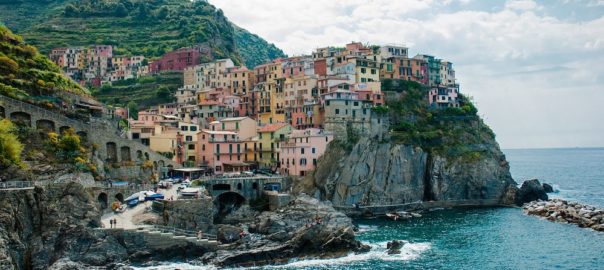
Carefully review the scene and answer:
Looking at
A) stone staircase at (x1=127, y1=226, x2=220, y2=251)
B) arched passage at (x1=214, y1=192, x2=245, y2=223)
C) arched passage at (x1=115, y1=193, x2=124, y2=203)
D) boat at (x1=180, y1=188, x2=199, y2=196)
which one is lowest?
stone staircase at (x1=127, y1=226, x2=220, y2=251)

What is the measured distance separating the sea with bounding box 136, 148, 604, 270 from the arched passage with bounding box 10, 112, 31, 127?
94.9ft

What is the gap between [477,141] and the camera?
111m

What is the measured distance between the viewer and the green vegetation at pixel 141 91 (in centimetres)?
13025

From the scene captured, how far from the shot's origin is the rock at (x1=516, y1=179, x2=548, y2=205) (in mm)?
103125

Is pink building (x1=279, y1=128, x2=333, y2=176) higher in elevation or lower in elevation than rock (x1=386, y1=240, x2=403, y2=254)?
higher

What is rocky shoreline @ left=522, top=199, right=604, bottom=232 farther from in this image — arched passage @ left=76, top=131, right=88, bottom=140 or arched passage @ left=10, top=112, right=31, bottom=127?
arched passage @ left=10, top=112, right=31, bottom=127

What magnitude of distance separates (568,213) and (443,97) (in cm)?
3874

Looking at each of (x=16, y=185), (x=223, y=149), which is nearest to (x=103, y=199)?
(x=16, y=185)

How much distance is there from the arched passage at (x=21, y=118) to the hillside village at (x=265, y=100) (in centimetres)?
1818

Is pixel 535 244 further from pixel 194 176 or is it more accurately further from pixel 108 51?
pixel 108 51

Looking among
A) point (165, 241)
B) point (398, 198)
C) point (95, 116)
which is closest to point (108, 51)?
point (95, 116)

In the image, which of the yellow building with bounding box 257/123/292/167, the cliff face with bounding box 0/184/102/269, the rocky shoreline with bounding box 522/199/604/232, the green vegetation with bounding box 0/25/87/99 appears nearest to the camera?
the cliff face with bounding box 0/184/102/269

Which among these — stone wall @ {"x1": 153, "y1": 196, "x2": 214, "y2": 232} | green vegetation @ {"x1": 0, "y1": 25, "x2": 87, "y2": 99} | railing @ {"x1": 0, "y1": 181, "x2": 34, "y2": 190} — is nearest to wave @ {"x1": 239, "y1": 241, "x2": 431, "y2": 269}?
→ stone wall @ {"x1": 153, "y1": 196, "x2": 214, "y2": 232}

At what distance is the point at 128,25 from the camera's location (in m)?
180
